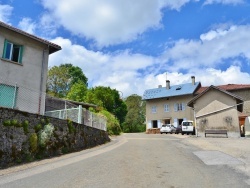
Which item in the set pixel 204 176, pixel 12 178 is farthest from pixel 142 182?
pixel 12 178

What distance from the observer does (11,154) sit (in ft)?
Answer: 34.6

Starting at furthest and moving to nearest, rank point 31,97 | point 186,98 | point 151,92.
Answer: point 151,92 → point 186,98 → point 31,97

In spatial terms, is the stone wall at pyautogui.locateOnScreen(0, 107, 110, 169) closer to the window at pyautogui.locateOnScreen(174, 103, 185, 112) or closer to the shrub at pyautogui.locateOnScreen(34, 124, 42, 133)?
the shrub at pyautogui.locateOnScreen(34, 124, 42, 133)

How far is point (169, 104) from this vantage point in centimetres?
5034

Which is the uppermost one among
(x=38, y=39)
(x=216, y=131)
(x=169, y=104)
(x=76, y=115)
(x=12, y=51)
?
(x=38, y=39)

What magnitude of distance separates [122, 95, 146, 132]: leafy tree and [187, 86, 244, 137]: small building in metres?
25.2

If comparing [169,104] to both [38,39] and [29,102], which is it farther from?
[29,102]

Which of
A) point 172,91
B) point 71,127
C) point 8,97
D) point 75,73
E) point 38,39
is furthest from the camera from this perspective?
point 75,73

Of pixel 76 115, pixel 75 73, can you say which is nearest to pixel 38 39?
pixel 76 115

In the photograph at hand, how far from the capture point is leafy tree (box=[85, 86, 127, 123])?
45.8 metres

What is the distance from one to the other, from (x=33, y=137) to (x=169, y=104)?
40407 mm

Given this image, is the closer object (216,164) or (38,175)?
(38,175)

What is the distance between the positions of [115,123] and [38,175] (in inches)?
949

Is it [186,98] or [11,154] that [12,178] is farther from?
[186,98]
